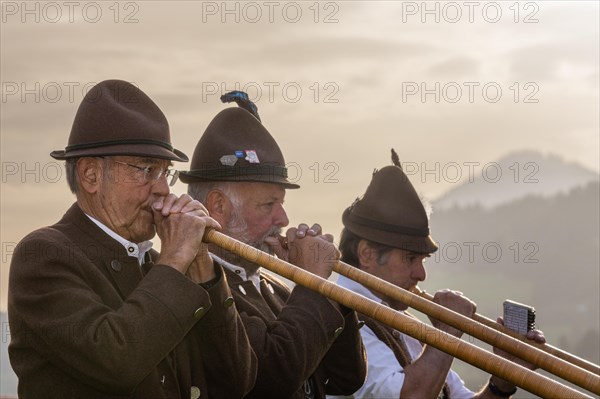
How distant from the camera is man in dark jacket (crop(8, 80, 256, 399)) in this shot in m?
5.34

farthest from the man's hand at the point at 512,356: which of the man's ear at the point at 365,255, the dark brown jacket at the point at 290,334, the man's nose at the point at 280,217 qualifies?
the man's nose at the point at 280,217

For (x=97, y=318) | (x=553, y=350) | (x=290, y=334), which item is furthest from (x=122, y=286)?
(x=553, y=350)

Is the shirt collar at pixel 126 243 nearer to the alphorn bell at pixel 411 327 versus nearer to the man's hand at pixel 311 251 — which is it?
the alphorn bell at pixel 411 327

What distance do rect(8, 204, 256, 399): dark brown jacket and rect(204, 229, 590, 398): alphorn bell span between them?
496 millimetres

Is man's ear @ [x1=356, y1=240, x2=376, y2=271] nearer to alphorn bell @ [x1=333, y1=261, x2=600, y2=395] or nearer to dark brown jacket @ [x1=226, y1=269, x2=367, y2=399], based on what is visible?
alphorn bell @ [x1=333, y1=261, x2=600, y2=395]

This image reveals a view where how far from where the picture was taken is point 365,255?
8.84 meters

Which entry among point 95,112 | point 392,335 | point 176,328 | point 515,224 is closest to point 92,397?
point 176,328

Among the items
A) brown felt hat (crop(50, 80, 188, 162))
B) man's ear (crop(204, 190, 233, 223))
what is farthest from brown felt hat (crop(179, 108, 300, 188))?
brown felt hat (crop(50, 80, 188, 162))

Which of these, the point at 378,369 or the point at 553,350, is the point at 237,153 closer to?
the point at 378,369

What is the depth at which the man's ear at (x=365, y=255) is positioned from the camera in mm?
8812

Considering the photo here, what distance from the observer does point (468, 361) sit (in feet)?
20.2

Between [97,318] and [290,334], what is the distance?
153cm

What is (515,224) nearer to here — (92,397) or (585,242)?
(585,242)

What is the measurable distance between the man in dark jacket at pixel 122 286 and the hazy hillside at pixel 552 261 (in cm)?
1301
